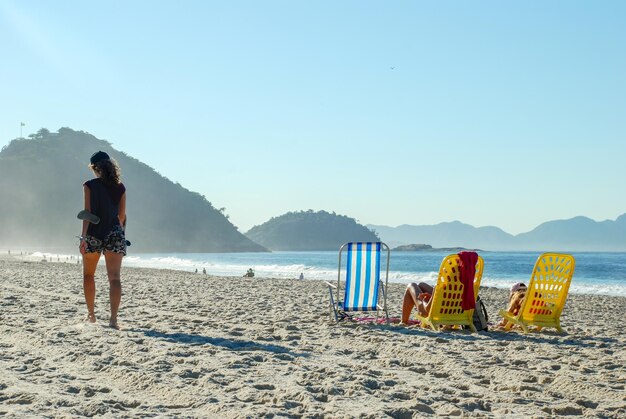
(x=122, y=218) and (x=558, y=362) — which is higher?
(x=122, y=218)

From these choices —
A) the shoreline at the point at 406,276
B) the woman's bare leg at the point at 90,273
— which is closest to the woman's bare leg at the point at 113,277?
the woman's bare leg at the point at 90,273

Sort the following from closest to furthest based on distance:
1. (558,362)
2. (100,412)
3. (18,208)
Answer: (100,412) → (558,362) → (18,208)

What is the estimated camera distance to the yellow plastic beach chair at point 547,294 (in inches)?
253

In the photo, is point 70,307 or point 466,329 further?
point 70,307

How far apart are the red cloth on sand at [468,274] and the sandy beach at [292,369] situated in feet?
1.18

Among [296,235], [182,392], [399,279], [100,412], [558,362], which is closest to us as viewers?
[100,412]

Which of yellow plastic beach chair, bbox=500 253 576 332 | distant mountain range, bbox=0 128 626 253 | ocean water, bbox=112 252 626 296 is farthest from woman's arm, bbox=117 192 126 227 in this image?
distant mountain range, bbox=0 128 626 253

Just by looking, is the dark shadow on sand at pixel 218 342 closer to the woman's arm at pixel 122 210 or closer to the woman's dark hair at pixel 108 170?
the woman's arm at pixel 122 210

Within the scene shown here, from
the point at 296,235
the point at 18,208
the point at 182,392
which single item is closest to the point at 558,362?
the point at 182,392

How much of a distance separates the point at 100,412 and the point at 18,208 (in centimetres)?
12022

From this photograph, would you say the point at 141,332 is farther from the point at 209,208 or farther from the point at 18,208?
the point at 209,208

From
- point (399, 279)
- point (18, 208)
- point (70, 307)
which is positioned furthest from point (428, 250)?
point (70, 307)

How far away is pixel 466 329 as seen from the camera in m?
6.57

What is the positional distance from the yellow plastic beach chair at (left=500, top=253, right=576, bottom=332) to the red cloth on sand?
422 millimetres
